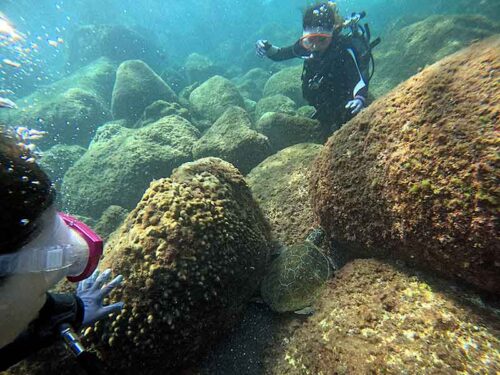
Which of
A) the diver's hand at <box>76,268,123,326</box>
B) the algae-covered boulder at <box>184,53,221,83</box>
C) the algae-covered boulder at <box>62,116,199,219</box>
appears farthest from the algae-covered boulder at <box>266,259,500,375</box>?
the algae-covered boulder at <box>184,53,221,83</box>

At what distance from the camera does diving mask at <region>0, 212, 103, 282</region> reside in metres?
1.29

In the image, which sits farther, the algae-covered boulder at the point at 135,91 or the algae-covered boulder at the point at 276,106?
the algae-covered boulder at the point at 135,91

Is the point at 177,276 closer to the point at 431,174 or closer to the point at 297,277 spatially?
the point at 297,277

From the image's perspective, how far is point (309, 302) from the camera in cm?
296

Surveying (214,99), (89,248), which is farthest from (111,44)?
(89,248)

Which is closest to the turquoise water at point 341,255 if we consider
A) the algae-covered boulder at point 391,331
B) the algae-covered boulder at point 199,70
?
the algae-covered boulder at point 391,331

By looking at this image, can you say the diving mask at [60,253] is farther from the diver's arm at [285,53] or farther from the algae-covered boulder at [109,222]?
the diver's arm at [285,53]

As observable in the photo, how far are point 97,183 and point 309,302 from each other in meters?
7.37

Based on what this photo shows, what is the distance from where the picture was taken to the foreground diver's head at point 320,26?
6238 mm

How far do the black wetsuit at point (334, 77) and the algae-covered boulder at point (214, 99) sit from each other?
15.8 feet

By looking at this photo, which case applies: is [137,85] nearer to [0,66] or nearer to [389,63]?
[389,63]

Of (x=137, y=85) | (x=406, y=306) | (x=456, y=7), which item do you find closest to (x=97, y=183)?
(x=137, y=85)

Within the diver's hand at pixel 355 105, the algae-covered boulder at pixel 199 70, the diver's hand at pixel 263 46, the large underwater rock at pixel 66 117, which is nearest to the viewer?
the diver's hand at pixel 355 105

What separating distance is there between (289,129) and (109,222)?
16.7 ft
